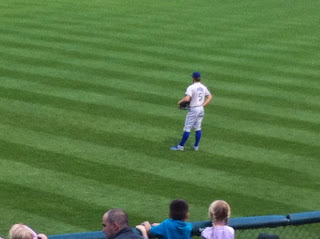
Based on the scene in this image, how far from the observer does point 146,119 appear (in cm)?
1550

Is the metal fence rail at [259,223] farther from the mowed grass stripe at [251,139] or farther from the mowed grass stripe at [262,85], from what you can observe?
the mowed grass stripe at [262,85]

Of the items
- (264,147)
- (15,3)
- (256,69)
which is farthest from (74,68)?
(15,3)

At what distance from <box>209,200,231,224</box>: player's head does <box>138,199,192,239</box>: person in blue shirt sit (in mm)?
232

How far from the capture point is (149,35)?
25.0m

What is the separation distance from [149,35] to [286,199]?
14.1 metres

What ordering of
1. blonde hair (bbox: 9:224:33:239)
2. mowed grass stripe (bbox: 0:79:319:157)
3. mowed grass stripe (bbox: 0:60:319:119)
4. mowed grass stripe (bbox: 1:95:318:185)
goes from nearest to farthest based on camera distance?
blonde hair (bbox: 9:224:33:239), mowed grass stripe (bbox: 0:79:319:157), mowed grass stripe (bbox: 1:95:318:185), mowed grass stripe (bbox: 0:60:319:119)

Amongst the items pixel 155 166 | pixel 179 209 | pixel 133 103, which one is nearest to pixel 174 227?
pixel 179 209

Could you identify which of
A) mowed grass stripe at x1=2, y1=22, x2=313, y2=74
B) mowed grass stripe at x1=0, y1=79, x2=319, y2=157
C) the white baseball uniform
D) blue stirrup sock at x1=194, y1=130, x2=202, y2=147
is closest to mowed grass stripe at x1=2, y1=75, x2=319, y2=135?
mowed grass stripe at x1=0, y1=79, x2=319, y2=157

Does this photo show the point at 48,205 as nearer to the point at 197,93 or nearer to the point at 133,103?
the point at 197,93

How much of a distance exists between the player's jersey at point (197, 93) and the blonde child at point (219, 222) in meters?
7.00

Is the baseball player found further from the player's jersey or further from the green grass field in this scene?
the green grass field

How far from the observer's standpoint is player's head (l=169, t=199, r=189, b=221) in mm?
6938

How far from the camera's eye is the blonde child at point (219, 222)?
22.7ft

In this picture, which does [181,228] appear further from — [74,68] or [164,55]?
[164,55]
